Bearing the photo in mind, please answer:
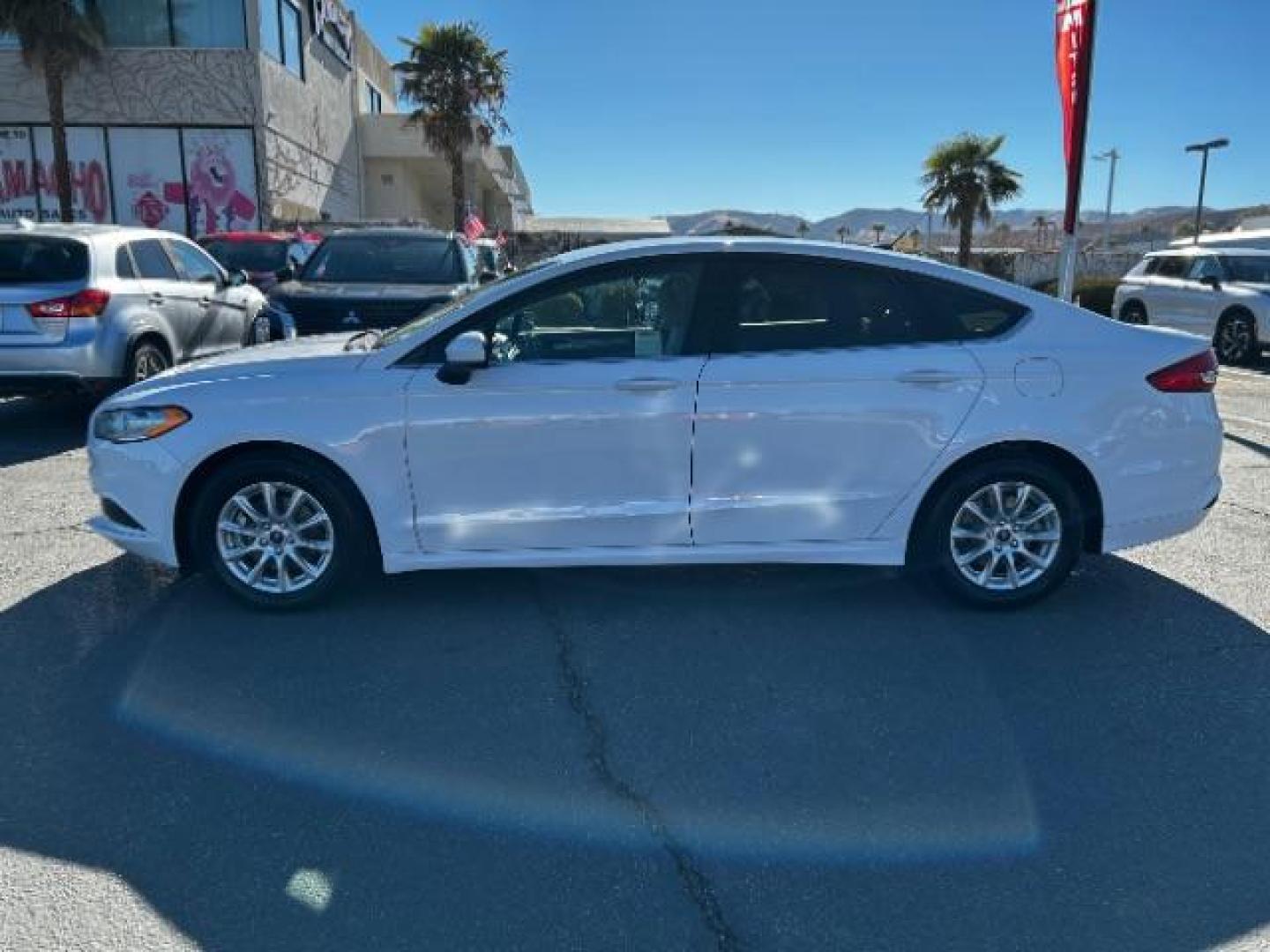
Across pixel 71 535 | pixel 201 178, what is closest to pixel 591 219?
pixel 201 178

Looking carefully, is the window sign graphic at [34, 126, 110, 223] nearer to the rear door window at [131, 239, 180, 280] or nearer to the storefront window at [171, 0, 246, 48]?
the storefront window at [171, 0, 246, 48]

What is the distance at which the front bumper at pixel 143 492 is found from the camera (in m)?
4.10

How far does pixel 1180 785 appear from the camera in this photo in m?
3.00

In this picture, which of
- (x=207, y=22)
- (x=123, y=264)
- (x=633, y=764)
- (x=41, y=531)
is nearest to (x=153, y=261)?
(x=123, y=264)

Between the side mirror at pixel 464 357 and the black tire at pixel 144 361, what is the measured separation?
494 centimetres

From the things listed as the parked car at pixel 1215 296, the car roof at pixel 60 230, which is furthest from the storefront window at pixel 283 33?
the parked car at pixel 1215 296

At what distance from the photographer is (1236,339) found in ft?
46.9

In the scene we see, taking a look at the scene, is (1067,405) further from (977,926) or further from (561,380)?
(977,926)

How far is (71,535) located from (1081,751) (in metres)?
5.17

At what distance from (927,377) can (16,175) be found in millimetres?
27684

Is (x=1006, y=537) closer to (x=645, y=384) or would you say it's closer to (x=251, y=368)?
(x=645, y=384)

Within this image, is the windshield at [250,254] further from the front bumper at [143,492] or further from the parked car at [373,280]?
the front bumper at [143,492]

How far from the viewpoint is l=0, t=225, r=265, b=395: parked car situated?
24.5 ft

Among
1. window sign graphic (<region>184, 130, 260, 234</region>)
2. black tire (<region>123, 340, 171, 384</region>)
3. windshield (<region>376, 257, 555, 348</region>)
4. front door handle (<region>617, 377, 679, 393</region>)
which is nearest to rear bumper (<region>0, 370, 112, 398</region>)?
black tire (<region>123, 340, 171, 384</region>)
